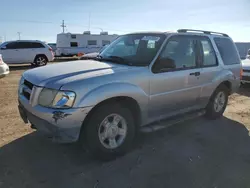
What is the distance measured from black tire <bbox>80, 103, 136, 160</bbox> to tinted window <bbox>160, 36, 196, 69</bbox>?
1.14m

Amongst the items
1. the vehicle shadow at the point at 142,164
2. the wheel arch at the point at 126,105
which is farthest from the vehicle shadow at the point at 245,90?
the wheel arch at the point at 126,105

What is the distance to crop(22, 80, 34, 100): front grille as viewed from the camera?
3430 millimetres

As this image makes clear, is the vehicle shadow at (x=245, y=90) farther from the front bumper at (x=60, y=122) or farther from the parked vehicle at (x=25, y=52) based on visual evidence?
the parked vehicle at (x=25, y=52)

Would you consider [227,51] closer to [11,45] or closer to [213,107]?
[213,107]

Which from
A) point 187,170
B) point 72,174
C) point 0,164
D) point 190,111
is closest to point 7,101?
point 0,164

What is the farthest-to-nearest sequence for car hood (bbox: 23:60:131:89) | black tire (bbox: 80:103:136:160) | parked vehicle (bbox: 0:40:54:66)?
1. parked vehicle (bbox: 0:40:54:66)
2. black tire (bbox: 80:103:136:160)
3. car hood (bbox: 23:60:131:89)

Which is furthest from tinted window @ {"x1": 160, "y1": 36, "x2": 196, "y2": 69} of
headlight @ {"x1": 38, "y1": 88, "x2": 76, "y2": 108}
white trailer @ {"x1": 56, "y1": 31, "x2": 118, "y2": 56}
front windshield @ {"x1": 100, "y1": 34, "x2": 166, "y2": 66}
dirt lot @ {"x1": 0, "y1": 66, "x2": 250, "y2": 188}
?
white trailer @ {"x1": 56, "y1": 31, "x2": 118, "y2": 56}

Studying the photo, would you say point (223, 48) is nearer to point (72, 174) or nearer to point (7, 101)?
point (72, 174)

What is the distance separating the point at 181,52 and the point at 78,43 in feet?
78.1

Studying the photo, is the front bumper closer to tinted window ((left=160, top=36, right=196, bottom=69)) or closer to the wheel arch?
the wheel arch

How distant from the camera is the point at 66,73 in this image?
3.38m

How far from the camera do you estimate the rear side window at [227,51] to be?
527 cm

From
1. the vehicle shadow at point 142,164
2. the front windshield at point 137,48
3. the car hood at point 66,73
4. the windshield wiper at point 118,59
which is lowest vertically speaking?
the vehicle shadow at point 142,164

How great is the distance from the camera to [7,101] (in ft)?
21.3
